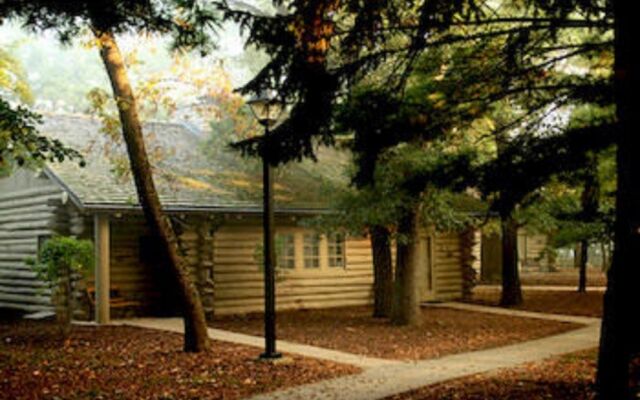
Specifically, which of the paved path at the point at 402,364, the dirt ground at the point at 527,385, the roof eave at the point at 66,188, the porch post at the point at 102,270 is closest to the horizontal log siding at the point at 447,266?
the paved path at the point at 402,364

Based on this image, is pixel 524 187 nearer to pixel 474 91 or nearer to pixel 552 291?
pixel 474 91

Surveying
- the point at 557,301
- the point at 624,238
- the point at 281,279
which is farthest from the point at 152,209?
the point at 557,301

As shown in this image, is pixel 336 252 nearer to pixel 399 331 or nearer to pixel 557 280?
pixel 399 331

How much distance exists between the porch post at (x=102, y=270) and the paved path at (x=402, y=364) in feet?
2.89

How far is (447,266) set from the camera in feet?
79.3

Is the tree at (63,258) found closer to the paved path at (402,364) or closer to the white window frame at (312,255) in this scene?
the paved path at (402,364)

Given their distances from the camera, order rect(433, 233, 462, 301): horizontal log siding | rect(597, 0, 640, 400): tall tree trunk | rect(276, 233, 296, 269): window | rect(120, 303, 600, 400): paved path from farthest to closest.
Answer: rect(433, 233, 462, 301): horizontal log siding < rect(276, 233, 296, 269): window < rect(120, 303, 600, 400): paved path < rect(597, 0, 640, 400): tall tree trunk

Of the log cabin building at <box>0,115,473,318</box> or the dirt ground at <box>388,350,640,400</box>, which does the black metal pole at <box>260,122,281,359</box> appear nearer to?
the dirt ground at <box>388,350,640,400</box>

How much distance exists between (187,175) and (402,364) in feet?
34.9

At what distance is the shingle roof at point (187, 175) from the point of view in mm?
17391

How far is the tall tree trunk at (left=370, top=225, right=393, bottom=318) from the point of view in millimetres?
18062

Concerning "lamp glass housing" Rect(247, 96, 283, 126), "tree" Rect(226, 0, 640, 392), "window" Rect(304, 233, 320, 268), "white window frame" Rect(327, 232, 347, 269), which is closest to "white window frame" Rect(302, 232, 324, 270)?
"window" Rect(304, 233, 320, 268)

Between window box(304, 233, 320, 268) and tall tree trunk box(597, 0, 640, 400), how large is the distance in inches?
590

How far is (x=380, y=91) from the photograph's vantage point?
8562mm
